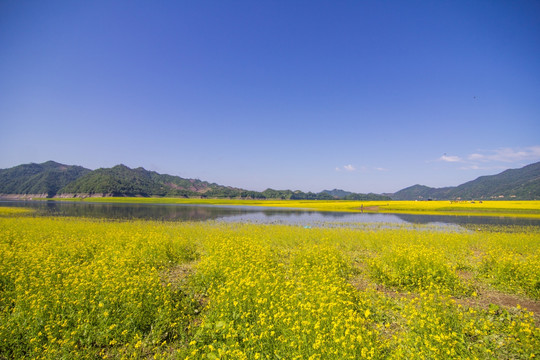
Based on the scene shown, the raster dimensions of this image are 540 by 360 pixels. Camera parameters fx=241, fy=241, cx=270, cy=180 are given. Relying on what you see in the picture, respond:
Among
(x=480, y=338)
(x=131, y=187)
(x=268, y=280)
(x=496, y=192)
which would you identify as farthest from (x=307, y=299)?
(x=496, y=192)

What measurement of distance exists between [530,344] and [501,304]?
4534 mm

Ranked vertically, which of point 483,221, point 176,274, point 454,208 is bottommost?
point 483,221

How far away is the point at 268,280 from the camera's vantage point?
21.9 ft

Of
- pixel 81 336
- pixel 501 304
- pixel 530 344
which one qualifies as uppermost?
pixel 530 344

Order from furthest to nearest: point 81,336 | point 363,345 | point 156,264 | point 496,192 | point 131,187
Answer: point 496,192 < point 131,187 < point 156,264 < point 81,336 < point 363,345

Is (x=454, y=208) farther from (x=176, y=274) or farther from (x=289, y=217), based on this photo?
(x=176, y=274)

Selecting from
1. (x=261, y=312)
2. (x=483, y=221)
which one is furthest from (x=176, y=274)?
(x=483, y=221)

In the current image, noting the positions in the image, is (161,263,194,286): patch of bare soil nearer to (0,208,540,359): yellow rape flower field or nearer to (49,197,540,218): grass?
(0,208,540,359): yellow rape flower field

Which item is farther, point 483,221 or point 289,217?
point 289,217

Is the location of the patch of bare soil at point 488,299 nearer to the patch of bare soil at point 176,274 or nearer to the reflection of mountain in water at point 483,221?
the patch of bare soil at point 176,274

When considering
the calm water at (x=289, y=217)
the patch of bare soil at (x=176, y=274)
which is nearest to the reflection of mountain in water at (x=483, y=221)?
the calm water at (x=289, y=217)

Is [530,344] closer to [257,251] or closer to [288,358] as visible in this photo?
[288,358]

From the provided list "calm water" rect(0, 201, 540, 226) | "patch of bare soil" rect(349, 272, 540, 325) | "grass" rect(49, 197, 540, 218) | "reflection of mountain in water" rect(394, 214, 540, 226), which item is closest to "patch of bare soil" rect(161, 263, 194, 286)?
"patch of bare soil" rect(349, 272, 540, 325)

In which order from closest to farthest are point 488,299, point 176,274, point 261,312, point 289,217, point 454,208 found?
1. point 261,312
2. point 488,299
3. point 176,274
4. point 289,217
5. point 454,208
